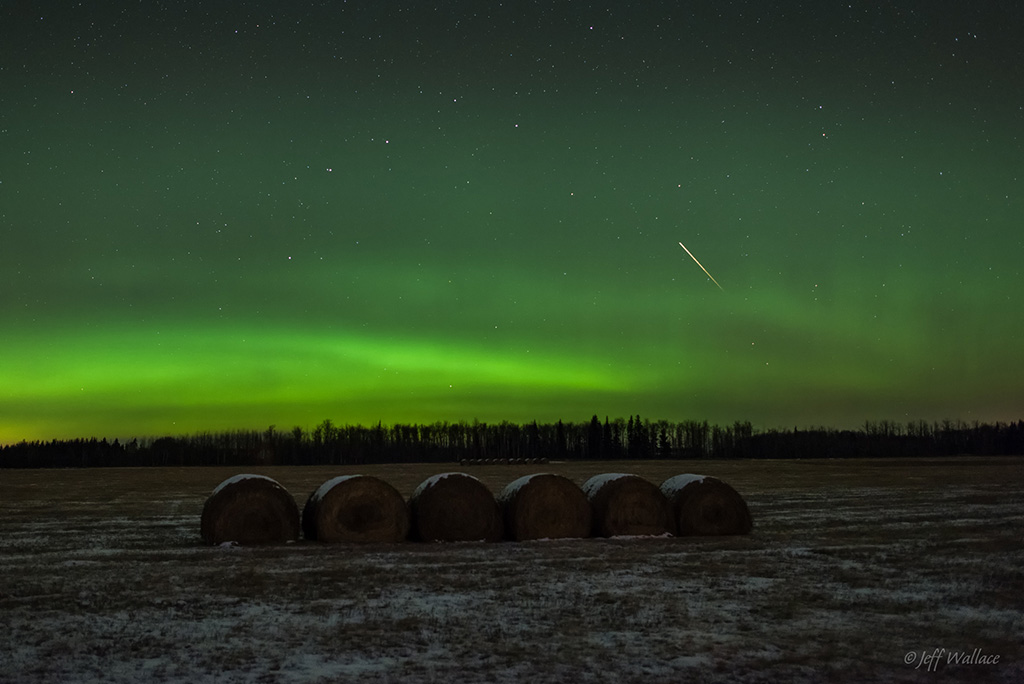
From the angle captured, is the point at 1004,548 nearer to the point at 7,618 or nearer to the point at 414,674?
the point at 414,674

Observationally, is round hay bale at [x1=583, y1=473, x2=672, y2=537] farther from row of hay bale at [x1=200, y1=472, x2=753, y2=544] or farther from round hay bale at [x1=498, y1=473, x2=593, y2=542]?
round hay bale at [x1=498, y1=473, x2=593, y2=542]

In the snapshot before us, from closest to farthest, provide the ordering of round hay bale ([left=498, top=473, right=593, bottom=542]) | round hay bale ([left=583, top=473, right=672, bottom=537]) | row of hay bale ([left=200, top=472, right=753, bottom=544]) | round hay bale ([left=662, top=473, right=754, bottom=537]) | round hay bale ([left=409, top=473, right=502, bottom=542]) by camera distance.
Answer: row of hay bale ([left=200, top=472, right=753, bottom=544])
round hay bale ([left=409, top=473, right=502, bottom=542])
round hay bale ([left=498, top=473, right=593, bottom=542])
round hay bale ([left=583, top=473, right=672, bottom=537])
round hay bale ([left=662, top=473, right=754, bottom=537])

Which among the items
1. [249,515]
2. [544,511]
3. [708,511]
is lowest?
[708,511]

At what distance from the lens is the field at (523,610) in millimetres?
8211

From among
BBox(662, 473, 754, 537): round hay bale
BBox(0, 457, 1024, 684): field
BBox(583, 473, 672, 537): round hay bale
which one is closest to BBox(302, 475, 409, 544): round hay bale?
BBox(0, 457, 1024, 684): field

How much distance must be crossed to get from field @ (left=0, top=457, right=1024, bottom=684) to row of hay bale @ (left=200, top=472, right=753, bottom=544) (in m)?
0.80

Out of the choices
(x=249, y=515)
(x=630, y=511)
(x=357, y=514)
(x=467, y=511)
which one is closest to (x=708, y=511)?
(x=630, y=511)

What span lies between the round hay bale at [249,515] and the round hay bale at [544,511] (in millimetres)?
4425

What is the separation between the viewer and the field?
26.9 ft

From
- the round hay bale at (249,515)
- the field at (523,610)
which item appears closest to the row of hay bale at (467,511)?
the round hay bale at (249,515)

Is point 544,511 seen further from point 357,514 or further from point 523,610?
point 523,610

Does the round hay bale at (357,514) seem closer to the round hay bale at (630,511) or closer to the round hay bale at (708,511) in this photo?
the round hay bale at (630,511)

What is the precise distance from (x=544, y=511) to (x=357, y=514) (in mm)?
3826

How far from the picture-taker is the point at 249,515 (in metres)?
17.8
